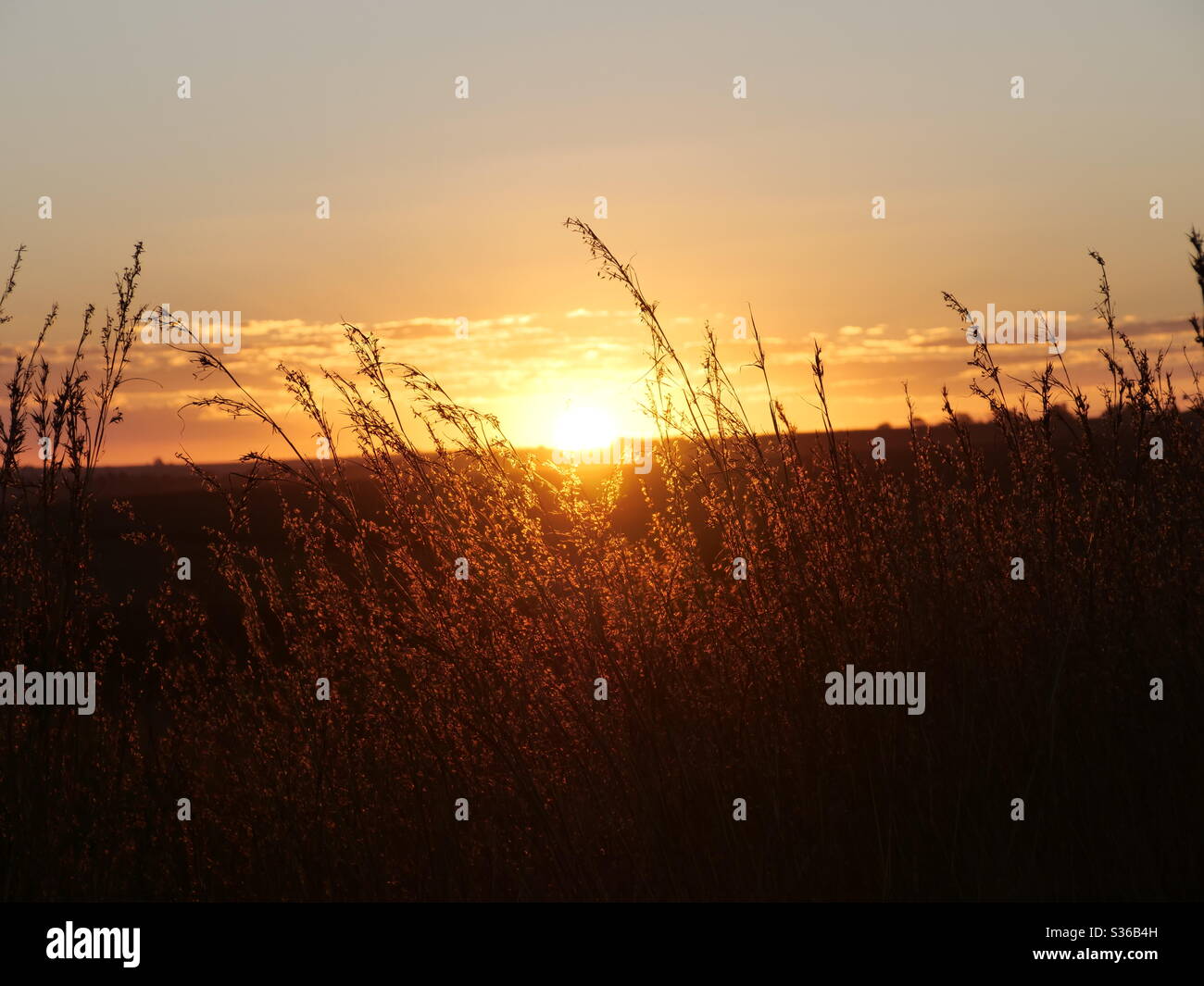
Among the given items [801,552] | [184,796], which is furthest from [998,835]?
[184,796]

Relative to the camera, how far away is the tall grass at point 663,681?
2.60 m

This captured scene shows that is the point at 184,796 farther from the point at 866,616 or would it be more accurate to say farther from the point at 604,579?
the point at 866,616

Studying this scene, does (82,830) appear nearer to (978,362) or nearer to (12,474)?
(12,474)

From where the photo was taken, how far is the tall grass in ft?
8.52

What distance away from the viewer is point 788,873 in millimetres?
2424

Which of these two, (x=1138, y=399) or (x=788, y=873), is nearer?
(x=788, y=873)

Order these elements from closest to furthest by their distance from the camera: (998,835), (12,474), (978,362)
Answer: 1. (998,835)
2. (12,474)
3. (978,362)

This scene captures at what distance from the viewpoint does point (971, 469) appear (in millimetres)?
3490

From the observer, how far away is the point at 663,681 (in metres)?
2.91

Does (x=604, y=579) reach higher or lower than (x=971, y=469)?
lower

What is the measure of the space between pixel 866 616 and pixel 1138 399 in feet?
4.12

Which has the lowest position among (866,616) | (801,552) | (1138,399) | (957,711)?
(957,711)
